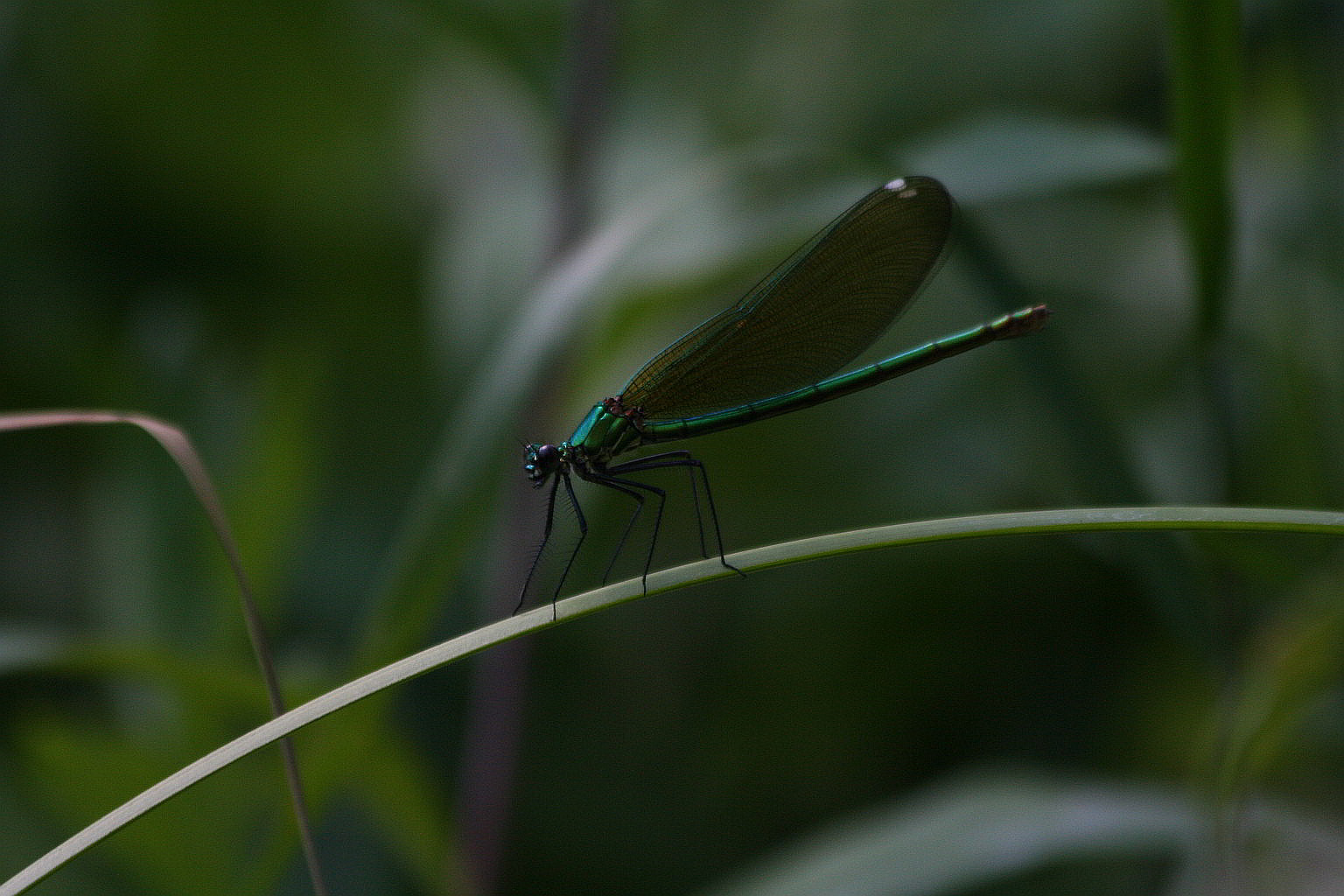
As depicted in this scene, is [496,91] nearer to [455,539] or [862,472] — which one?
[862,472]

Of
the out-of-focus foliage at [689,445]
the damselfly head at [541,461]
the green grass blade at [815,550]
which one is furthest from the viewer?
the damselfly head at [541,461]

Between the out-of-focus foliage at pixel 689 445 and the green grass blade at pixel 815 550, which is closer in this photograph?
the green grass blade at pixel 815 550

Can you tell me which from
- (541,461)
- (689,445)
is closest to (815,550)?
(541,461)

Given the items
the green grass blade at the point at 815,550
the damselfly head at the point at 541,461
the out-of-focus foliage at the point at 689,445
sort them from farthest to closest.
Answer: the damselfly head at the point at 541,461 → the out-of-focus foliage at the point at 689,445 → the green grass blade at the point at 815,550

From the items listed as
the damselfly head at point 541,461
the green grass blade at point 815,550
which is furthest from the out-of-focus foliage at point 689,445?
the green grass blade at point 815,550

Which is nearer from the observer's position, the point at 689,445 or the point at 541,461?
the point at 541,461

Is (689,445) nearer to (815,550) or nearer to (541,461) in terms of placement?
(541,461)

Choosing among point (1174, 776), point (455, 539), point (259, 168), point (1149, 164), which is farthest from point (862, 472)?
point (259, 168)

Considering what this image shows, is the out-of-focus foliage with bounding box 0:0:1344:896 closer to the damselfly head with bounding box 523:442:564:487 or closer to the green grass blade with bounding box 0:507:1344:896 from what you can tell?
the damselfly head with bounding box 523:442:564:487

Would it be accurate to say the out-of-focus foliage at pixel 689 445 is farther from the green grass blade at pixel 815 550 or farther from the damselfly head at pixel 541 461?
the green grass blade at pixel 815 550
